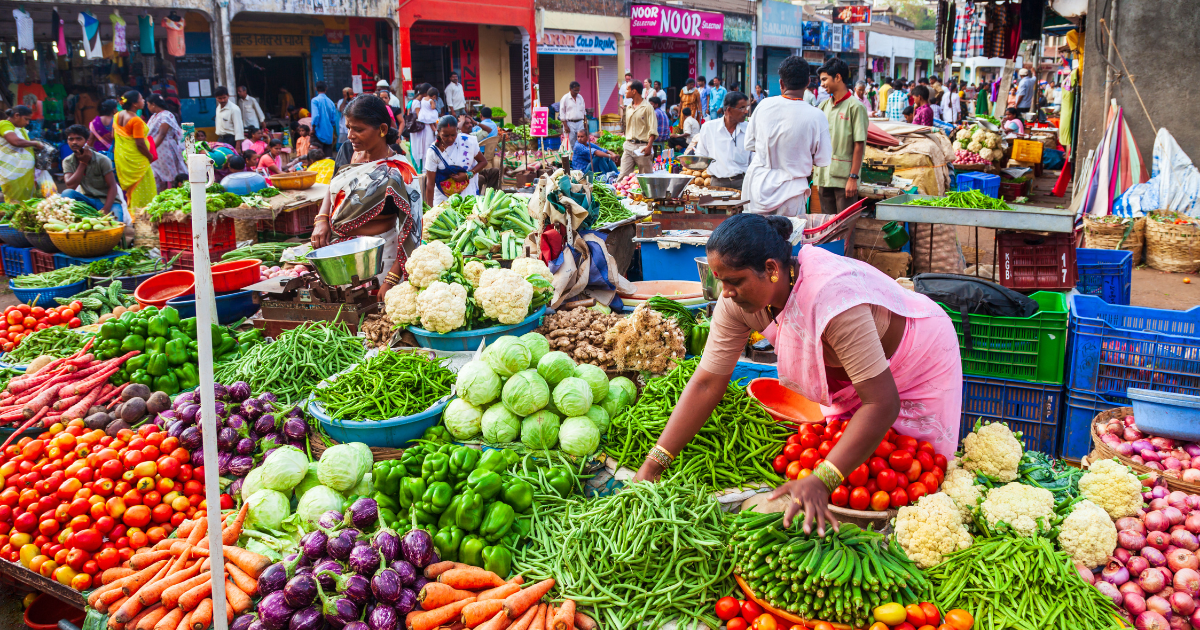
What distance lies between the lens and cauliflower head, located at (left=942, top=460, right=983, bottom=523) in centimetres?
264

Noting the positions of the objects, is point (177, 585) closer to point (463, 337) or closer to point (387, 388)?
point (387, 388)

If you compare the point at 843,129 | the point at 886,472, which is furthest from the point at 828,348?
the point at 843,129

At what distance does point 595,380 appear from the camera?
3461 millimetres

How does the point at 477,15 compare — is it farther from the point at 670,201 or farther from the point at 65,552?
the point at 65,552

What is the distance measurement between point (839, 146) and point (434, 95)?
833 centimetres

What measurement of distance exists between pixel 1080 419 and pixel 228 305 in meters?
4.96

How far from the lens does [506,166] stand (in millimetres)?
14391

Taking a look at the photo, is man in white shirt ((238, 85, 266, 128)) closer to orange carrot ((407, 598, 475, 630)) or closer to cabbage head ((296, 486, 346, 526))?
cabbage head ((296, 486, 346, 526))

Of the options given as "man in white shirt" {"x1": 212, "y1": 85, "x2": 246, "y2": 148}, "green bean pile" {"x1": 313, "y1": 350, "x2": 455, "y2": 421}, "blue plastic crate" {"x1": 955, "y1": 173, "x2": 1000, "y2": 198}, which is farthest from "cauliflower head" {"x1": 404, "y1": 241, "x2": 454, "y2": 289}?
"man in white shirt" {"x1": 212, "y1": 85, "x2": 246, "y2": 148}

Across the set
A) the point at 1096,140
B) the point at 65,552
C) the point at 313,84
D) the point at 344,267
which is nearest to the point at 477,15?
the point at 313,84

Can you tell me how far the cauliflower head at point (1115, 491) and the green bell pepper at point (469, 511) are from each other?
221 centimetres

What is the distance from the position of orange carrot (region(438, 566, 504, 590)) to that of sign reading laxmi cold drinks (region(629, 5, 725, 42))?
81.9 feet

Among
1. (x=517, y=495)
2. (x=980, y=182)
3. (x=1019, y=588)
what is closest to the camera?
(x=1019, y=588)

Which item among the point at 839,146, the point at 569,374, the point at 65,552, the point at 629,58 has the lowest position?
the point at 65,552
